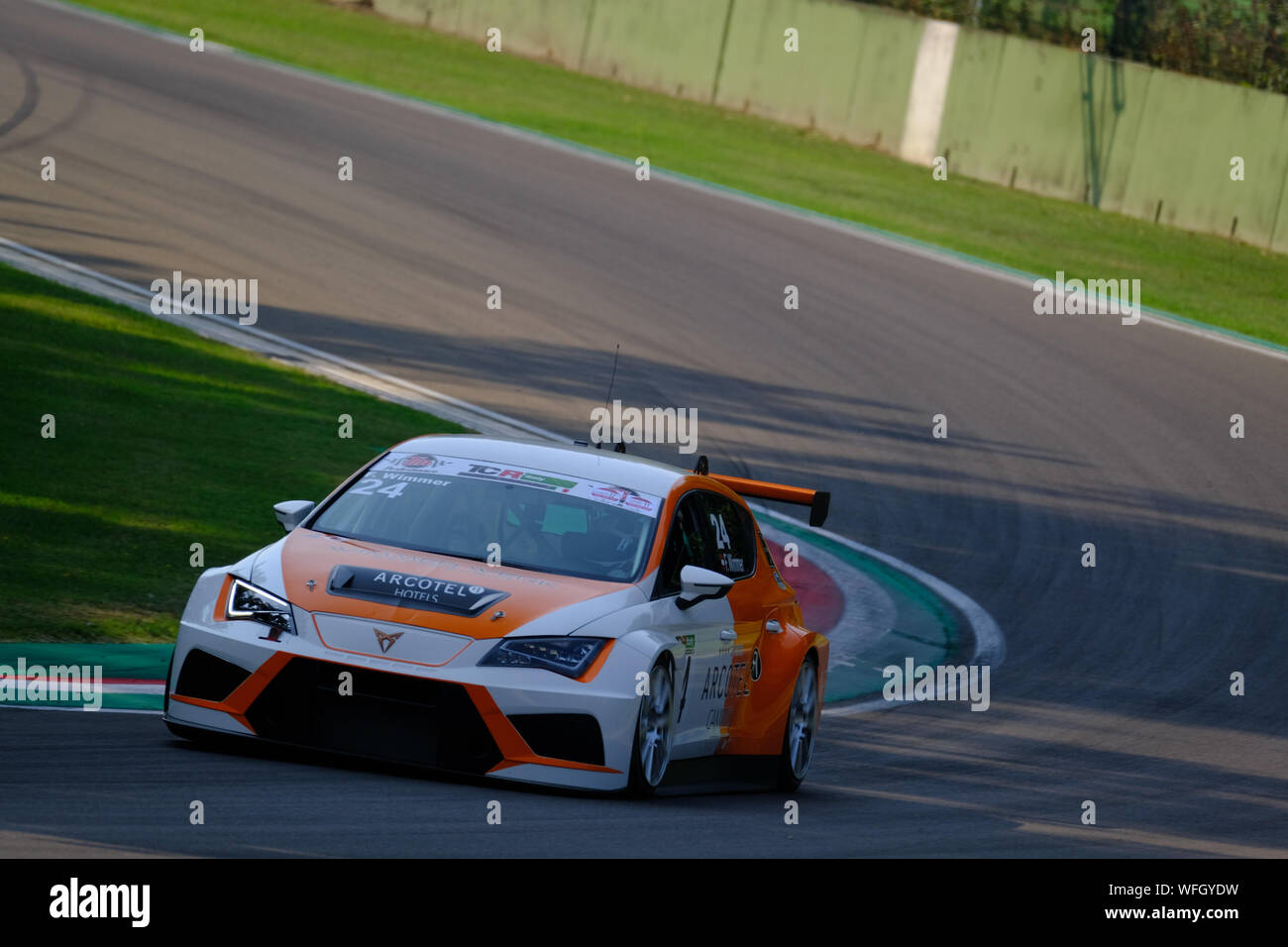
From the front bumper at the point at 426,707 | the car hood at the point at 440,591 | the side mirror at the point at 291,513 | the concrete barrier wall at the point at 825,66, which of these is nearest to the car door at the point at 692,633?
the car hood at the point at 440,591

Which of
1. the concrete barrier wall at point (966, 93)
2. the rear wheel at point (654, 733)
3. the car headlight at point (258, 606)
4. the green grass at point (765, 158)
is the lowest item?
the rear wheel at point (654, 733)

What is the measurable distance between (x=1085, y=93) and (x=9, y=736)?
2524 cm

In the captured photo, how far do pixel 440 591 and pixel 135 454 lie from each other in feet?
21.1

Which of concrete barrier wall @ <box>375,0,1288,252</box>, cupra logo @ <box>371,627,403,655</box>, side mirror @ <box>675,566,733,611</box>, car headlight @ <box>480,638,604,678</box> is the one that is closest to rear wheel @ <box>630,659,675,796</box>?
car headlight @ <box>480,638,604,678</box>

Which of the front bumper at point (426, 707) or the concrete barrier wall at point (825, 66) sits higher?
the concrete barrier wall at point (825, 66)

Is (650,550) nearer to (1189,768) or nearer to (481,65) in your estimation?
(1189,768)

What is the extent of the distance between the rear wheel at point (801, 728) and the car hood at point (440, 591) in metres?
1.56

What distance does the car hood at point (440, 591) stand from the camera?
743 cm

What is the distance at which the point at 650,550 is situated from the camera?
8.28m

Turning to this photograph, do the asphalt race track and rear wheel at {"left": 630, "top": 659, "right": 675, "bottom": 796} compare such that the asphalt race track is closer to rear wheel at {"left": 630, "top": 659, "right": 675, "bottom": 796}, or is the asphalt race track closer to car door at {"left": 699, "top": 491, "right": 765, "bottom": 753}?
rear wheel at {"left": 630, "top": 659, "right": 675, "bottom": 796}

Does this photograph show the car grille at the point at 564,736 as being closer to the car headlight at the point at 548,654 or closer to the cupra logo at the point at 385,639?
the car headlight at the point at 548,654

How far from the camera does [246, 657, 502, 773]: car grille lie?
721 cm

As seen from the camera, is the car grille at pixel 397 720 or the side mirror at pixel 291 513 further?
the side mirror at pixel 291 513

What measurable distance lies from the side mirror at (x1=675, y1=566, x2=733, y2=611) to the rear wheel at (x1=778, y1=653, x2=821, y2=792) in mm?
1206
